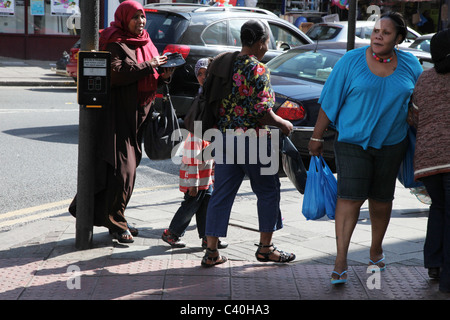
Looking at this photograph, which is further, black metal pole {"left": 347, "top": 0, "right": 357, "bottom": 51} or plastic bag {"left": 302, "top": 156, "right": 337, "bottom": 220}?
black metal pole {"left": 347, "top": 0, "right": 357, "bottom": 51}

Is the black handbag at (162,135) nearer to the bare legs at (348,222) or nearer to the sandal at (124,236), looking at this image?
the sandal at (124,236)

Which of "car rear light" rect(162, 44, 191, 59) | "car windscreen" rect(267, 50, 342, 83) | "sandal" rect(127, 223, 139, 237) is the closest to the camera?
"sandal" rect(127, 223, 139, 237)

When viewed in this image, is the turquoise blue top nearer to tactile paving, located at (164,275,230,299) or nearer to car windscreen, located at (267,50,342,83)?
tactile paving, located at (164,275,230,299)

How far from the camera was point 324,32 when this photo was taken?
17.4 metres

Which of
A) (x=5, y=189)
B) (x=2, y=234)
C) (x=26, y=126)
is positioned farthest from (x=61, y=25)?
(x=2, y=234)

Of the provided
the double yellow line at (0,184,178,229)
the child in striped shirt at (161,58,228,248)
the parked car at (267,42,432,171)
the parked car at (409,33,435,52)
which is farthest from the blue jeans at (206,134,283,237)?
the parked car at (409,33,435,52)

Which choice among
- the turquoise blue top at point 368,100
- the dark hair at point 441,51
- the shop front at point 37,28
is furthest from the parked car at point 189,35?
the shop front at point 37,28

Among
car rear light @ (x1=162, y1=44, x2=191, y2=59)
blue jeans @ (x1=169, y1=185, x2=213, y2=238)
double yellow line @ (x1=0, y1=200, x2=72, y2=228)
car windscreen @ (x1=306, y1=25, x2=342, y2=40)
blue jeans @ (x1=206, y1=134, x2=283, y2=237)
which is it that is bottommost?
double yellow line @ (x1=0, y1=200, x2=72, y2=228)

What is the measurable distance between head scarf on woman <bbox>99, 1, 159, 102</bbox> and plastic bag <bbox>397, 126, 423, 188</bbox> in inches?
74.6

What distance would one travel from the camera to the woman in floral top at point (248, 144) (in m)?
4.46

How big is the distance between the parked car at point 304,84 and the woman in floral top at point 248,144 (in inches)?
93.5

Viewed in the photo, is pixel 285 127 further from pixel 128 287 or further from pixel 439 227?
pixel 128 287

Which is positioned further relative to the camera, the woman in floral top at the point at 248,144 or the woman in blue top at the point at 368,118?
the woman in floral top at the point at 248,144

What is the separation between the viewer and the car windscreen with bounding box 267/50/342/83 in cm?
881
